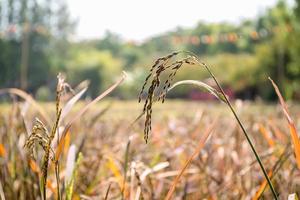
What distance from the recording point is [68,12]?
5456 centimetres

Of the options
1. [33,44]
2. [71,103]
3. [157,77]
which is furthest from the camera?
[33,44]

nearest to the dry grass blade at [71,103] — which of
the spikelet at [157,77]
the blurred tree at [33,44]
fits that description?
the spikelet at [157,77]

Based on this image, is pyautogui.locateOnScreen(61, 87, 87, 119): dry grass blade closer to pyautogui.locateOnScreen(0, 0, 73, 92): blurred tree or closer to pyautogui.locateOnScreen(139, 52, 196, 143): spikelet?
pyautogui.locateOnScreen(139, 52, 196, 143): spikelet

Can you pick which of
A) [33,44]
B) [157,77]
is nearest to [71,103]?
[157,77]

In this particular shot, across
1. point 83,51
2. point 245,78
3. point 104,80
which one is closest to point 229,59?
point 245,78

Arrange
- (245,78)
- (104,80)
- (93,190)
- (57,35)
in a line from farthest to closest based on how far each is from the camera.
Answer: (57,35) → (104,80) → (245,78) → (93,190)

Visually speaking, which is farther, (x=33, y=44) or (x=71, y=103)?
(x=33, y=44)

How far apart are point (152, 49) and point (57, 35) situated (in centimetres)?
1580

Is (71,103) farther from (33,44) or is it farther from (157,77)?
(33,44)

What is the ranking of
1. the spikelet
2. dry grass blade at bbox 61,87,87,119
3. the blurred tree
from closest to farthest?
the spikelet
dry grass blade at bbox 61,87,87,119
the blurred tree

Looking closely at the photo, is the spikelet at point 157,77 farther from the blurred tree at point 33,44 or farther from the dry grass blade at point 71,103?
the blurred tree at point 33,44

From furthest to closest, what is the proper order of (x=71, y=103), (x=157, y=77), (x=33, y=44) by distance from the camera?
(x=33, y=44) < (x=71, y=103) < (x=157, y=77)

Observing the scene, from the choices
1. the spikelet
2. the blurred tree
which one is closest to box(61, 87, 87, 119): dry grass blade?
the spikelet

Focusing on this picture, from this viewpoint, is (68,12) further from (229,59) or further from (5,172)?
(5,172)
